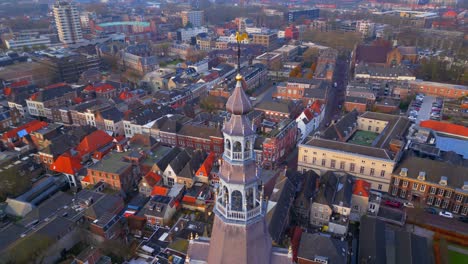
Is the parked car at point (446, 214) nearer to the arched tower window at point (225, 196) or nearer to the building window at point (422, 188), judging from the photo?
the building window at point (422, 188)

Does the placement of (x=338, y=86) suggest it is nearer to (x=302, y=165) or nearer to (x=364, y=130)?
(x=364, y=130)

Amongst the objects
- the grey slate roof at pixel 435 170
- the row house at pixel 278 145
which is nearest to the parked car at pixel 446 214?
the grey slate roof at pixel 435 170

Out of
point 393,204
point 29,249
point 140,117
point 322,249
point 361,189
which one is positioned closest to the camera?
point 29,249

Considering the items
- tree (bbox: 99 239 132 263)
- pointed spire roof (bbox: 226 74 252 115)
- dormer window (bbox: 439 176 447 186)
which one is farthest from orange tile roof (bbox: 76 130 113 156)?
dormer window (bbox: 439 176 447 186)

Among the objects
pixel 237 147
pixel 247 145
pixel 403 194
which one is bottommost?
pixel 403 194

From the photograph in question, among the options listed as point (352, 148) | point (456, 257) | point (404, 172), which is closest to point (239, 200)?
point (456, 257)

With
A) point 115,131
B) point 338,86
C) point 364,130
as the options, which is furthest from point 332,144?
point 338,86

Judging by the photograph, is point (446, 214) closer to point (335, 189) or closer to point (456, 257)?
point (456, 257)
